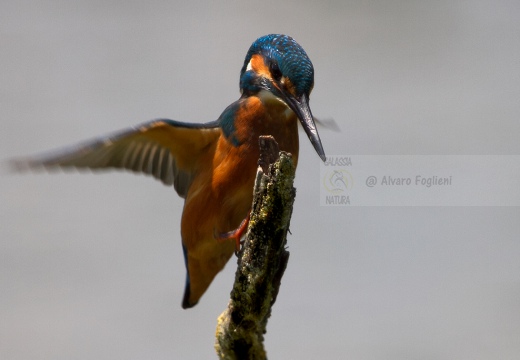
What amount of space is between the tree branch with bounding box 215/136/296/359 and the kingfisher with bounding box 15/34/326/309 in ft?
0.93

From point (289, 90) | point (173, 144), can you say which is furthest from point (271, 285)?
point (173, 144)

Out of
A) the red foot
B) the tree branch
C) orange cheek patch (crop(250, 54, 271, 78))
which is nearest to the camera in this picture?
the tree branch

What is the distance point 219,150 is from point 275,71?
10.5 inches

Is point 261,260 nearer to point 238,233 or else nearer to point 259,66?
point 238,233

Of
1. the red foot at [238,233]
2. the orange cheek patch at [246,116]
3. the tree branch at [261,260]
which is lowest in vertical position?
the tree branch at [261,260]

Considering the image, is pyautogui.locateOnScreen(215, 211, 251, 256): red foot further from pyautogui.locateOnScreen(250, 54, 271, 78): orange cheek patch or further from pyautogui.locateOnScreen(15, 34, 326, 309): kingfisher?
pyautogui.locateOnScreen(250, 54, 271, 78): orange cheek patch

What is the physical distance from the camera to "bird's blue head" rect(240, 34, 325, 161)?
5.91ft

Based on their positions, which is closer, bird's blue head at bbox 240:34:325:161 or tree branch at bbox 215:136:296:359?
tree branch at bbox 215:136:296:359

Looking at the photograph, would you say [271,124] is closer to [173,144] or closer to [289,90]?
[289,90]

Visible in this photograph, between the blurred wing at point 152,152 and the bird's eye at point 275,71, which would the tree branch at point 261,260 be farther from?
the blurred wing at point 152,152

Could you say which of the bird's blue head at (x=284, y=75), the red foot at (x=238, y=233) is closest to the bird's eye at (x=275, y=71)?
the bird's blue head at (x=284, y=75)

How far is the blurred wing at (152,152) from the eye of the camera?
6.29 feet

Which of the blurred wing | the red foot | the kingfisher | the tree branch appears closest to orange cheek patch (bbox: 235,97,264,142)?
the kingfisher

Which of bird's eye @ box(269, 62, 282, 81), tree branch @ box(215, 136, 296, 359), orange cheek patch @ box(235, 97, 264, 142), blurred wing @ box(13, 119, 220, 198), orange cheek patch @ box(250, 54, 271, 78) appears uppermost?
orange cheek patch @ box(250, 54, 271, 78)
